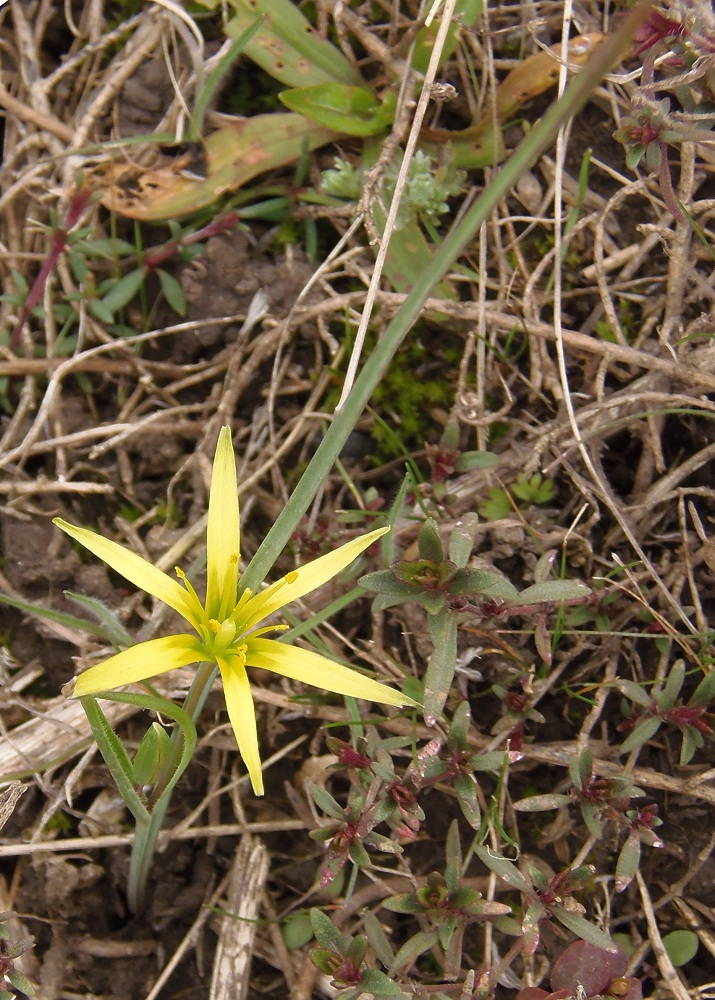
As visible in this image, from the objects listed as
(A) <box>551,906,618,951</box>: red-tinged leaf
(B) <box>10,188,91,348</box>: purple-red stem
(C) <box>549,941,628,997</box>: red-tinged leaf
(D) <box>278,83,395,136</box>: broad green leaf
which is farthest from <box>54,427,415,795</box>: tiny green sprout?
(D) <box>278,83,395,136</box>: broad green leaf

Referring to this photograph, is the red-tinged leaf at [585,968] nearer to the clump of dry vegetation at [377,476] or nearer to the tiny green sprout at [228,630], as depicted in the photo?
the clump of dry vegetation at [377,476]

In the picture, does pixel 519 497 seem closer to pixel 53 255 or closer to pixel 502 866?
→ pixel 502 866

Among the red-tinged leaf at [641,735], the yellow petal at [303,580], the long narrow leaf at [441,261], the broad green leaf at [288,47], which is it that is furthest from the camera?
the broad green leaf at [288,47]

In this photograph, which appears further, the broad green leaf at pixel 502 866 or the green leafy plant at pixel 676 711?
the green leafy plant at pixel 676 711

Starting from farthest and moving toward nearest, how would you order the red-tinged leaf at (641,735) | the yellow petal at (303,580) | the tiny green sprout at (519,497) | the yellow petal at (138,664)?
the tiny green sprout at (519,497), the red-tinged leaf at (641,735), the yellow petal at (303,580), the yellow petal at (138,664)

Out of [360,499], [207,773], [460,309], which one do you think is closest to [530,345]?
[460,309]

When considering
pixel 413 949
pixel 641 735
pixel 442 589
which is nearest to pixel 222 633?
pixel 442 589

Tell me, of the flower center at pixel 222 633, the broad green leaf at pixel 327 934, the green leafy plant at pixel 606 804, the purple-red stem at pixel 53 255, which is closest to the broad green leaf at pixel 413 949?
the broad green leaf at pixel 327 934
